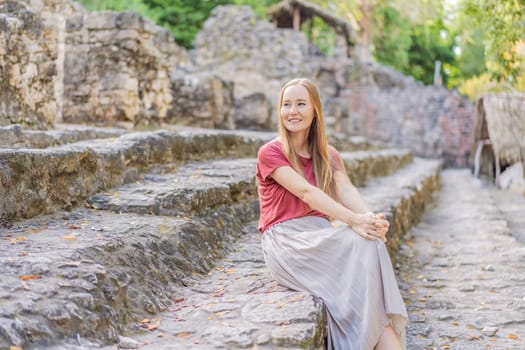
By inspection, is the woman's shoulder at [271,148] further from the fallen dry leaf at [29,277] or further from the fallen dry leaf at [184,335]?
the fallen dry leaf at [29,277]

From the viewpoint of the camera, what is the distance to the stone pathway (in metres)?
3.76

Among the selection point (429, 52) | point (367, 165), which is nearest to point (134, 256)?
point (367, 165)

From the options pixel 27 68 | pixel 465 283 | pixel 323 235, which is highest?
pixel 27 68

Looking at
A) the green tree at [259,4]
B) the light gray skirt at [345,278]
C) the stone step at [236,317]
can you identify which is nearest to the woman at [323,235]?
the light gray skirt at [345,278]

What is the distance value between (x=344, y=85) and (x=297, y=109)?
20406mm

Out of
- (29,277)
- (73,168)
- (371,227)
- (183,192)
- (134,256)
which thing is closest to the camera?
(29,277)

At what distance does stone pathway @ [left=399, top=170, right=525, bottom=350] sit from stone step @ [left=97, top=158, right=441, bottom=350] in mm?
1074

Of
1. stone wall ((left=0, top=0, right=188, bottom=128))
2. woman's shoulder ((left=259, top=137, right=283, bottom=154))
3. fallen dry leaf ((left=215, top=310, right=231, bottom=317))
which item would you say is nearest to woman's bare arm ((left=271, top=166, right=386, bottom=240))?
woman's shoulder ((left=259, top=137, right=283, bottom=154))

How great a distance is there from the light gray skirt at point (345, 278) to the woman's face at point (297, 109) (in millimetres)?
624

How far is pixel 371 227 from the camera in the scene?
3.01 meters

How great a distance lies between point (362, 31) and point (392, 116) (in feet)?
28.4

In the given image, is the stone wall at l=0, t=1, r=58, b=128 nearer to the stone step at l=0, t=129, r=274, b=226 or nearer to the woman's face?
the stone step at l=0, t=129, r=274, b=226

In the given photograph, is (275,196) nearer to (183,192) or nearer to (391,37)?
(183,192)

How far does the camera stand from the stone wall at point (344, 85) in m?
19.8
